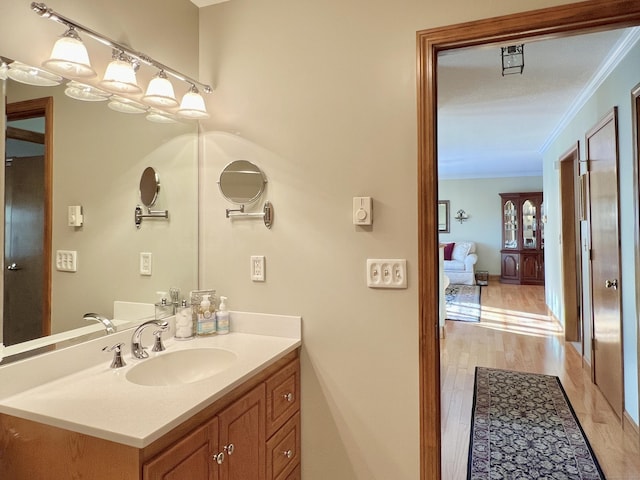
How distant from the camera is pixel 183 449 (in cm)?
104

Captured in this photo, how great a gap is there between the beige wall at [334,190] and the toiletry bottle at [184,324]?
8.3 inches

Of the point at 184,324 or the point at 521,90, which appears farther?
the point at 521,90

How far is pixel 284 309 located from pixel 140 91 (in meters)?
1.10

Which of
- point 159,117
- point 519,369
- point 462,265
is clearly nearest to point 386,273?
point 159,117

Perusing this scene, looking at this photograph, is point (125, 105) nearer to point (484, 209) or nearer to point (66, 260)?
point (66, 260)

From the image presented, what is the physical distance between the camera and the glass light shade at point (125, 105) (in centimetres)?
152

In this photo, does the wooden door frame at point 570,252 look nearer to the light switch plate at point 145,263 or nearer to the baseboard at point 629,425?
the baseboard at point 629,425

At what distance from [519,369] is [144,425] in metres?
3.46

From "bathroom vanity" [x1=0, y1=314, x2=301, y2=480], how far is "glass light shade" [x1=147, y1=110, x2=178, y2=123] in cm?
94

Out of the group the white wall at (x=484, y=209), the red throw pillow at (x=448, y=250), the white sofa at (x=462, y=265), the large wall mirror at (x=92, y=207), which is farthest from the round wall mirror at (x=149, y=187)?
the white wall at (x=484, y=209)

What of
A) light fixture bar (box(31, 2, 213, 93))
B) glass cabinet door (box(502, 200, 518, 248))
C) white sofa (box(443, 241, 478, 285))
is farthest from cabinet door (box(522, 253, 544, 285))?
light fixture bar (box(31, 2, 213, 93))

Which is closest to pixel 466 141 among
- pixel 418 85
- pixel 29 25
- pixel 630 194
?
pixel 630 194

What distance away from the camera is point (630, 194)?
2256mm

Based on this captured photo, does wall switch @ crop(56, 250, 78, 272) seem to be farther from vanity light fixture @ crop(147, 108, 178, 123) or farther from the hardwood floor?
the hardwood floor
